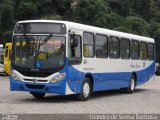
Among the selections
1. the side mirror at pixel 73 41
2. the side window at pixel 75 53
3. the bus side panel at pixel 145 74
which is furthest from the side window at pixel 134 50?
the side mirror at pixel 73 41

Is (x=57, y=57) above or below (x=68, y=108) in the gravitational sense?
above

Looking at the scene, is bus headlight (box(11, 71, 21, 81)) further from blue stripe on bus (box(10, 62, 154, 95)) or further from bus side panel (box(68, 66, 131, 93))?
bus side panel (box(68, 66, 131, 93))

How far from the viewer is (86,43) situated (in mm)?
19656

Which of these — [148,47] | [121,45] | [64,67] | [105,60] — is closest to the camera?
[64,67]

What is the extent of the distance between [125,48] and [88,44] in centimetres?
485

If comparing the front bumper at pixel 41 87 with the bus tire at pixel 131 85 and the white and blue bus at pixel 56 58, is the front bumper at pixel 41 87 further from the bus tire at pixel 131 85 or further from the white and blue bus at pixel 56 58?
the bus tire at pixel 131 85

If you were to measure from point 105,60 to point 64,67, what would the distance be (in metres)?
4.07

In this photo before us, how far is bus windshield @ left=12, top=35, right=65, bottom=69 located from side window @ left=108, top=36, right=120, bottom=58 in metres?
4.55

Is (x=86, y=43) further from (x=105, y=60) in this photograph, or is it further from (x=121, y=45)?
(x=121, y=45)

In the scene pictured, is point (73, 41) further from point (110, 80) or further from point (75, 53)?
point (110, 80)

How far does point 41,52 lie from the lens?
18.0 meters

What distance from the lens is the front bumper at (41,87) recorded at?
701 inches

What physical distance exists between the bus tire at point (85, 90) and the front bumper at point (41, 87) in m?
1.40

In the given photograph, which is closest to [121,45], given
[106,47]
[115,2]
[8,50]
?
[106,47]
